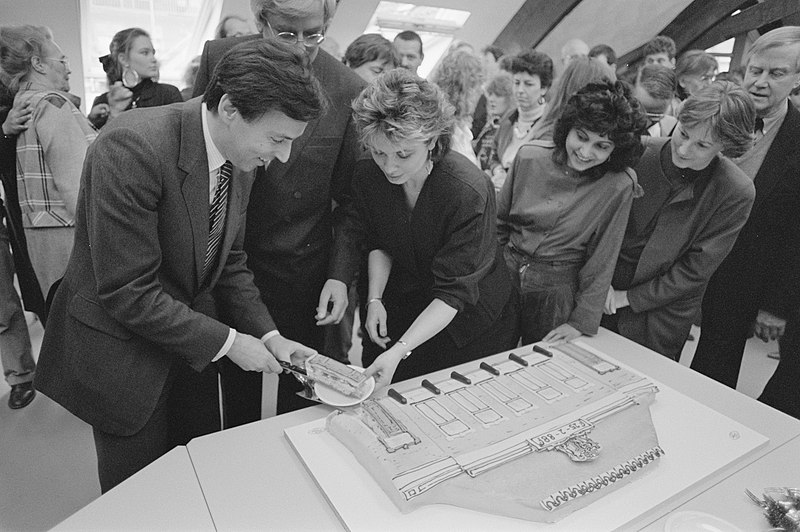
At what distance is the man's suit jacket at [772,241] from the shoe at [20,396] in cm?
302

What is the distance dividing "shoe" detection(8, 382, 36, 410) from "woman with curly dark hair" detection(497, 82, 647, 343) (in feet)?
7.24

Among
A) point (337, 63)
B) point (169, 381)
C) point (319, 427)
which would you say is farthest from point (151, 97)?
point (319, 427)

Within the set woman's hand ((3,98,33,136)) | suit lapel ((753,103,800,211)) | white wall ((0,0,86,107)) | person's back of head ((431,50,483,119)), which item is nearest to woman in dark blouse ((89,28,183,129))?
white wall ((0,0,86,107))

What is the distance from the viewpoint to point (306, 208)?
1572mm

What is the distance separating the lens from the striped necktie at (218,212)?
122 cm

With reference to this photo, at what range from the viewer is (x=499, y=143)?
3.10 metres

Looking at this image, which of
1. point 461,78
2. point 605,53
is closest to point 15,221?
point 461,78

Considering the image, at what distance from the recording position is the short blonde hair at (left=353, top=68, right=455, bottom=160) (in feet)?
4.13

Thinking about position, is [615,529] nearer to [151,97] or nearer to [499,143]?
[499,143]

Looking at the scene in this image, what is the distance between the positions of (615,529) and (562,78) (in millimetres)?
1620

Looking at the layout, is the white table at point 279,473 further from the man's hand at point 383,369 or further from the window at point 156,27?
the window at point 156,27

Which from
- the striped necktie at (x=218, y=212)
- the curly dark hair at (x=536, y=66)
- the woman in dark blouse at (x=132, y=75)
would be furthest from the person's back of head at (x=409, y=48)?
the striped necktie at (x=218, y=212)

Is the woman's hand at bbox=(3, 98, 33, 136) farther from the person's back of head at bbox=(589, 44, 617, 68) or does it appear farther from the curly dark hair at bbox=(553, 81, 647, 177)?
the person's back of head at bbox=(589, 44, 617, 68)

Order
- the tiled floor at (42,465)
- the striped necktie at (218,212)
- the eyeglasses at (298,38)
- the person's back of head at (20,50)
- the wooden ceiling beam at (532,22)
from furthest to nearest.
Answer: the wooden ceiling beam at (532,22) < the person's back of head at (20,50) < the tiled floor at (42,465) < the eyeglasses at (298,38) < the striped necktie at (218,212)
